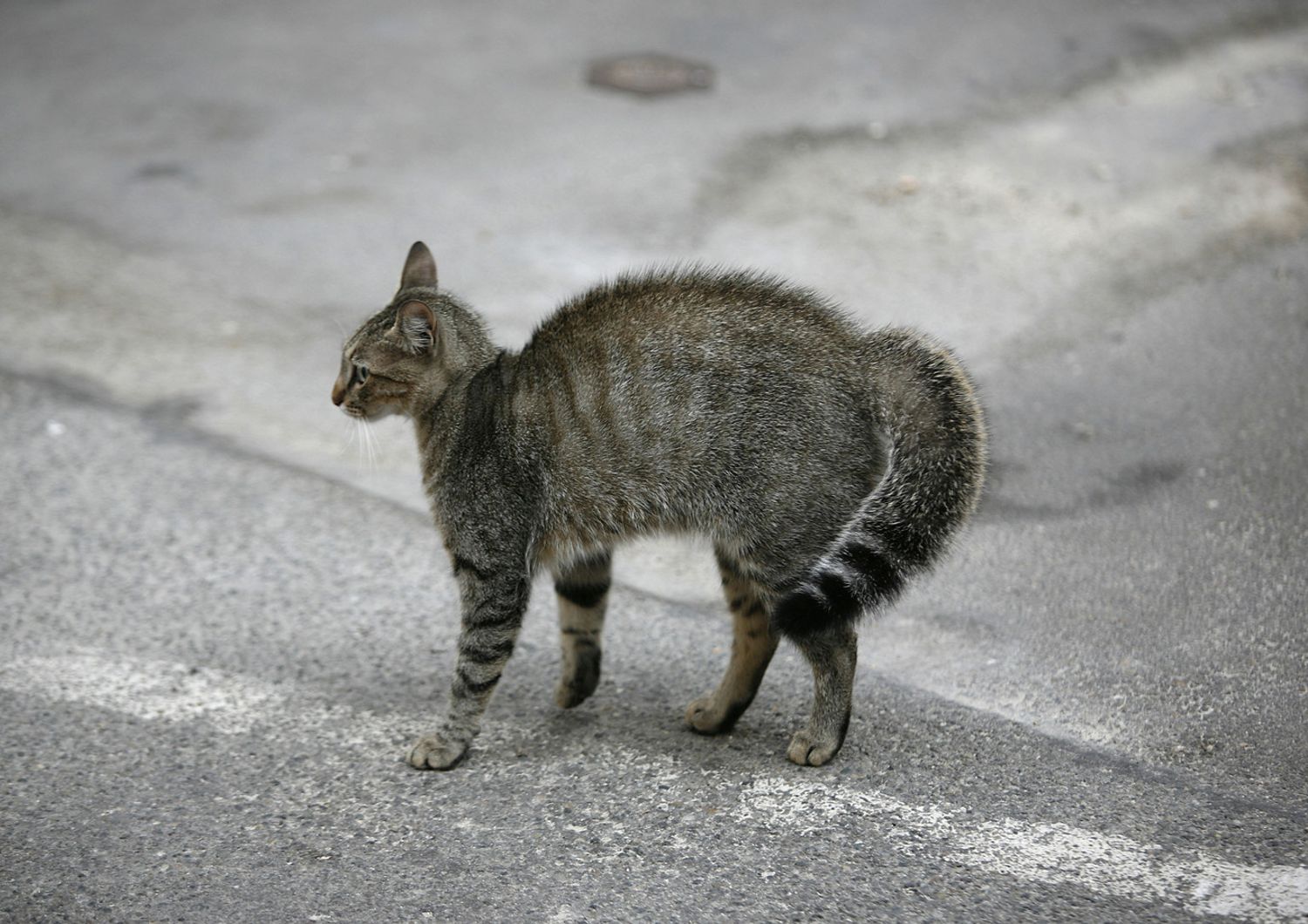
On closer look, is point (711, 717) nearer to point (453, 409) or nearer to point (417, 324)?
point (453, 409)

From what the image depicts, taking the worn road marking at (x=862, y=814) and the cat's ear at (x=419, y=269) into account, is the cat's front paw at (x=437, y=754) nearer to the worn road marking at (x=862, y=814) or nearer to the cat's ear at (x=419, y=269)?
the worn road marking at (x=862, y=814)

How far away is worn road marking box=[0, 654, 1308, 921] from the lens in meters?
3.26

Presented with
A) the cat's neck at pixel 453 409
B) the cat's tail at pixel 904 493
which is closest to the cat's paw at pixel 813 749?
the cat's tail at pixel 904 493

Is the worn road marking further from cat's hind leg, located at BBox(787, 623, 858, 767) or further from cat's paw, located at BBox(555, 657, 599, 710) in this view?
cat's paw, located at BBox(555, 657, 599, 710)

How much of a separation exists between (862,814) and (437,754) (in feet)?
4.10

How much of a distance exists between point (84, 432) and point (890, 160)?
4986 millimetres

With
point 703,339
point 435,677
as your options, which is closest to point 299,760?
point 435,677

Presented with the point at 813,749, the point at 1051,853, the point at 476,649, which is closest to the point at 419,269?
the point at 476,649

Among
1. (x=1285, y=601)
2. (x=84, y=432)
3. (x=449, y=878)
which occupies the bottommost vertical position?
(x=84, y=432)

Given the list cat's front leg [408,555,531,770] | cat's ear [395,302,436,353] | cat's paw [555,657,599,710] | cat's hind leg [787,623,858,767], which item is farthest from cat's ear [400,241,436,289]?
cat's hind leg [787,623,858,767]

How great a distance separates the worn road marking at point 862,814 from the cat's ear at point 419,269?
1412 millimetres

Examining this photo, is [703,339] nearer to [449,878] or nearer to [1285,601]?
[449,878]

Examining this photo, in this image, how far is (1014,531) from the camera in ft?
16.8

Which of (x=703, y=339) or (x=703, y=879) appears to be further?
(x=703, y=339)
